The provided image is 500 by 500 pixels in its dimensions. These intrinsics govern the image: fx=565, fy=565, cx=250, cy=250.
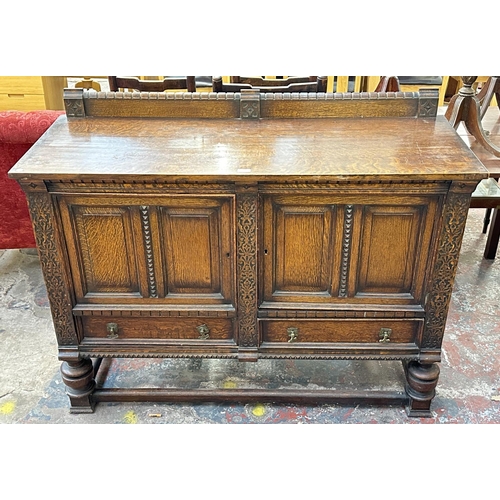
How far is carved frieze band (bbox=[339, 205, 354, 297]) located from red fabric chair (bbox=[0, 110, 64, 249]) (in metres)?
1.46

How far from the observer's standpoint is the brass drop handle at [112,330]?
2107 mm

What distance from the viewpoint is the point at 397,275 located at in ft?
6.51

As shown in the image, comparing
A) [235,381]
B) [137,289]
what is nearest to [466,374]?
[235,381]

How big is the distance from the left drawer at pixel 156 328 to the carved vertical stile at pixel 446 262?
73cm

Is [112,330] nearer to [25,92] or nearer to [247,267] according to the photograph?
[247,267]

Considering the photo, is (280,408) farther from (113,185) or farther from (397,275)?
(113,185)

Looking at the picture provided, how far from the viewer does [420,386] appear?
7.18 ft

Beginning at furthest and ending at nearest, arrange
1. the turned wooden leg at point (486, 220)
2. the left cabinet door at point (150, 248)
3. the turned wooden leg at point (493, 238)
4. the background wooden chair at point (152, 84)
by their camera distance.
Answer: the turned wooden leg at point (486, 220) → the turned wooden leg at point (493, 238) → the background wooden chair at point (152, 84) → the left cabinet door at point (150, 248)

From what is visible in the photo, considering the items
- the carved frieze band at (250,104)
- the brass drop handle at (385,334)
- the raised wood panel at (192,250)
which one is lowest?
the brass drop handle at (385,334)

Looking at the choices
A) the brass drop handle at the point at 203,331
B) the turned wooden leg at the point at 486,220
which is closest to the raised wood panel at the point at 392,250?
the brass drop handle at the point at 203,331

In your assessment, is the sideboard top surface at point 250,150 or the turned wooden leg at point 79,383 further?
the turned wooden leg at point 79,383

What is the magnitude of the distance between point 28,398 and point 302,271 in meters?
1.27

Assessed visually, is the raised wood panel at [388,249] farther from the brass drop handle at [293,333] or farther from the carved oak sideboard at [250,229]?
the brass drop handle at [293,333]

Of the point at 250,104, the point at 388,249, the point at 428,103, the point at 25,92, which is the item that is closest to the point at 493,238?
the point at 428,103
